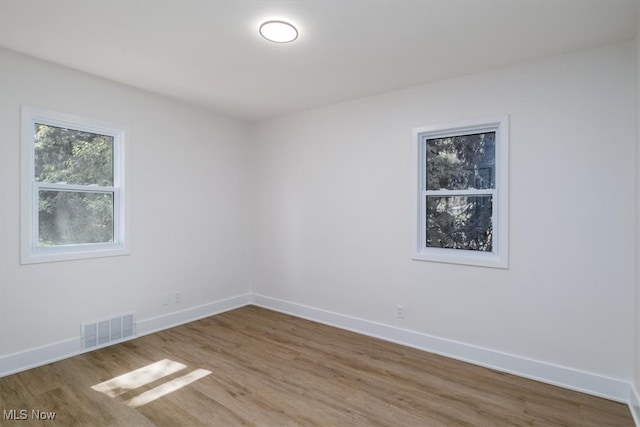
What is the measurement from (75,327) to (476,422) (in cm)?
349

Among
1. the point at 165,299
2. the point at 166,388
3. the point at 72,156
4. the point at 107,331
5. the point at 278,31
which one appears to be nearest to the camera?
the point at 278,31

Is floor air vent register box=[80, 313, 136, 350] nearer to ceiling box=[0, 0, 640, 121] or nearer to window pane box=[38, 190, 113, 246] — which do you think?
window pane box=[38, 190, 113, 246]

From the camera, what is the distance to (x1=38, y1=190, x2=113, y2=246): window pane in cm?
306

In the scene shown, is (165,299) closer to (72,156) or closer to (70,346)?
(70,346)

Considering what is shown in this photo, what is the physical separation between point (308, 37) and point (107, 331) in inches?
132

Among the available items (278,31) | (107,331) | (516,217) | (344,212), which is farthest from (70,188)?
(516,217)

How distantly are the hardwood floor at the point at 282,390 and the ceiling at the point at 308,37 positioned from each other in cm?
266

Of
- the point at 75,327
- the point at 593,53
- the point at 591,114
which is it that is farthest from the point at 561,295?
the point at 75,327

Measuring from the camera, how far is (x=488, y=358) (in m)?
3.00

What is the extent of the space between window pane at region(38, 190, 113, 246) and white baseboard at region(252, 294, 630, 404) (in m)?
2.46

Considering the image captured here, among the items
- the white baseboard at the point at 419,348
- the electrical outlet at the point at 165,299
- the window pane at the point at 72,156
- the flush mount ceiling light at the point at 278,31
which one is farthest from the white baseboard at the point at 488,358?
the flush mount ceiling light at the point at 278,31

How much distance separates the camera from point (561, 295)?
2.70 metres

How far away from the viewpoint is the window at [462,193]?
9.84 ft

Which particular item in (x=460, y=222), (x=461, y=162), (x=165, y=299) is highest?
(x=461, y=162)
